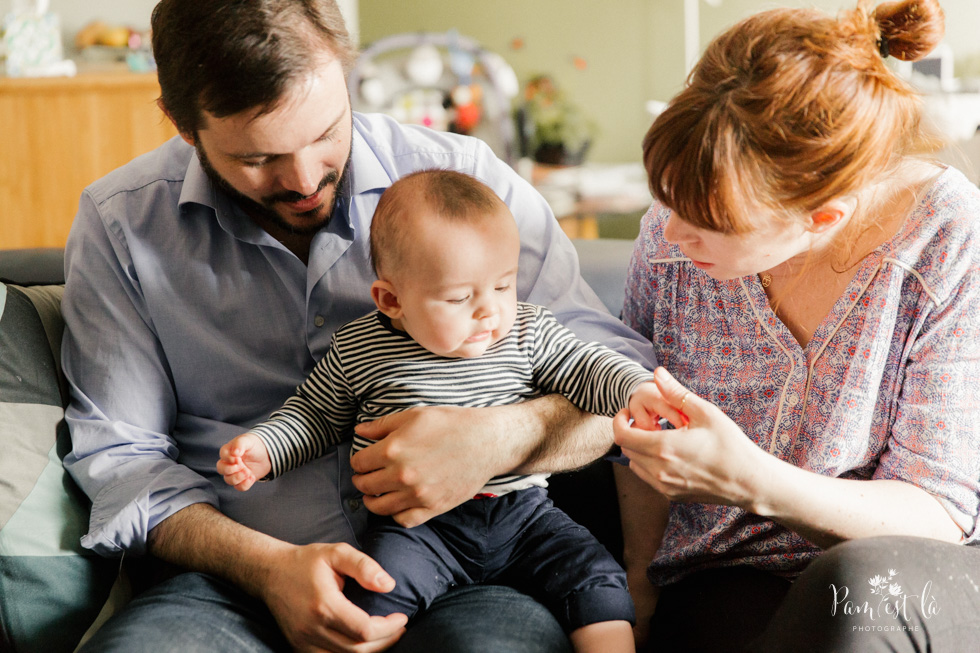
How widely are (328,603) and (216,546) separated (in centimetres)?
25

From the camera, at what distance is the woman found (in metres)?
0.94

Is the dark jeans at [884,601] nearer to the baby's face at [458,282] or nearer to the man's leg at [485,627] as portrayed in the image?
the man's leg at [485,627]

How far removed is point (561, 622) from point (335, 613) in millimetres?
327

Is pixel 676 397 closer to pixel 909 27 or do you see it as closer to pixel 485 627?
pixel 485 627

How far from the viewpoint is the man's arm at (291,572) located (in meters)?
1.07

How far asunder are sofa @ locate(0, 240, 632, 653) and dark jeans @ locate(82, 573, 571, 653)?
12cm

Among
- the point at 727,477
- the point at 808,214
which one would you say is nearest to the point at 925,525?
the point at 727,477

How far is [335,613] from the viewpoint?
1.06 metres

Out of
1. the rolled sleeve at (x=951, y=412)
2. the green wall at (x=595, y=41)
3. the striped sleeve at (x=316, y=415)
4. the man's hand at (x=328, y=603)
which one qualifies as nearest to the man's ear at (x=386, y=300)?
the striped sleeve at (x=316, y=415)

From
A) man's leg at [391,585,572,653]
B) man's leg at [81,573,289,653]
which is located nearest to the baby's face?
man's leg at [391,585,572,653]

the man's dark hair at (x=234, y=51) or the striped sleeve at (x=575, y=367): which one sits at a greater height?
the man's dark hair at (x=234, y=51)

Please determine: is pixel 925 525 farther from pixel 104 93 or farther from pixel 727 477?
pixel 104 93

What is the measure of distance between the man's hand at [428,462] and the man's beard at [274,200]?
15.3 inches

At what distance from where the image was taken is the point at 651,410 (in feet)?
3.49
